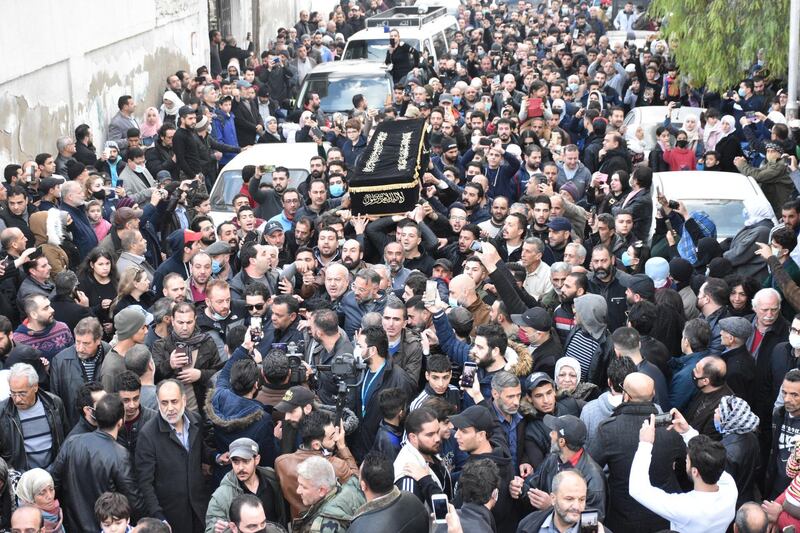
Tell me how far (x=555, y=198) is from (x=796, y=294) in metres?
2.83

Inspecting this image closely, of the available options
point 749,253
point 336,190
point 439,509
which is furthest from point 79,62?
point 439,509

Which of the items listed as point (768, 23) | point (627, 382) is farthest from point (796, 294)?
point (768, 23)

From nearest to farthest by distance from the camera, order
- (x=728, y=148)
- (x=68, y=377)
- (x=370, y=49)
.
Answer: (x=68, y=377)
(x=728, y=148)
(x=370, y=49)

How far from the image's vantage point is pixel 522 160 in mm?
14867

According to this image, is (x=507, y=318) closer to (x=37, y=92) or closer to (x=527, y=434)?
(x=527, y=434)

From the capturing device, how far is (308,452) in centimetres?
713

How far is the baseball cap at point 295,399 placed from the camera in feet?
25.0

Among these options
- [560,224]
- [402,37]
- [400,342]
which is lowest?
[402,37]

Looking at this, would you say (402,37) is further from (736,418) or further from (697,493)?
(697,493)

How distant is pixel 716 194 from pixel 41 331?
725 centimetres

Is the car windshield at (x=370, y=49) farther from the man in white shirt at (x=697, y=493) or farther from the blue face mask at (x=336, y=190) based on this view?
the man in white shirt at (x=697, y=493)

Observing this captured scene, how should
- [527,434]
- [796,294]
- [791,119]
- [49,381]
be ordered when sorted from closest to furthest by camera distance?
[527,434]
[49,381]
[796,294]
[791,119]

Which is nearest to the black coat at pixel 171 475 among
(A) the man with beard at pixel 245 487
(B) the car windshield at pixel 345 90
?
(A) the man with beard at pixel 245 487

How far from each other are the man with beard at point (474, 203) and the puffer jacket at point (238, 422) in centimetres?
514
